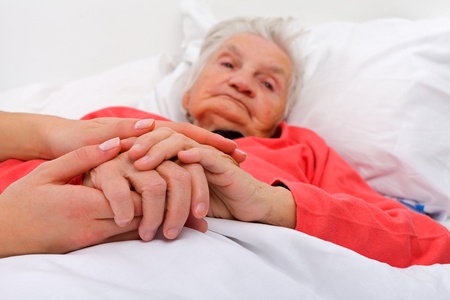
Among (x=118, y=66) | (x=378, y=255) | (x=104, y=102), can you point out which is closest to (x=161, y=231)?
(x=378, y=255)

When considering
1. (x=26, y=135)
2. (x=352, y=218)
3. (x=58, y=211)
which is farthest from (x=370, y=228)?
(x=26, y=135)

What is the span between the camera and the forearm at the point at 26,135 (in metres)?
0.96

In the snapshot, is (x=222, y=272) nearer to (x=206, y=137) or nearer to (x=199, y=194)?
(x=199, y=194)

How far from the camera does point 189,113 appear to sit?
1.45 meters

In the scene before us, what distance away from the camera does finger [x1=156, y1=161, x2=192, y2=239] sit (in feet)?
2.33

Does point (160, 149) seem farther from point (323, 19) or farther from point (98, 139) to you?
point (323, 19)

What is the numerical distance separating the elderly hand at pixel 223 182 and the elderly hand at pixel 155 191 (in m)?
0.02

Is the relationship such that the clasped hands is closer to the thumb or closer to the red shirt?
the thumb

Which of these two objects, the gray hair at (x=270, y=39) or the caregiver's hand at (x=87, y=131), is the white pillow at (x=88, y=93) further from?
the caregiver's hand at (x=87, y=131)

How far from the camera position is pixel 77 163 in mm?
731

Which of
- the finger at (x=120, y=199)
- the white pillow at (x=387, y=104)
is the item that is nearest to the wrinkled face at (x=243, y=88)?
the white pillow at (x=387, y=104)

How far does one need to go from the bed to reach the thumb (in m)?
0.10

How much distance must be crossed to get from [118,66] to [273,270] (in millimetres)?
1288

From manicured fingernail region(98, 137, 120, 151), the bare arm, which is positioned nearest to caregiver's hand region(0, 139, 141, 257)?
manicured fingernail region(98, 137, 120, 151)
